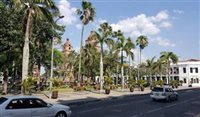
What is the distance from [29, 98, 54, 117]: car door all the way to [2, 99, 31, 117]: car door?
0.28m

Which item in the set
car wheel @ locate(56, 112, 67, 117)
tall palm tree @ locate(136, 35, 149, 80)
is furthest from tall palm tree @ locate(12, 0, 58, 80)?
tall palm tree @ locate(136, 35, 149, 80)

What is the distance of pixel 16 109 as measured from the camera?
1441 cm

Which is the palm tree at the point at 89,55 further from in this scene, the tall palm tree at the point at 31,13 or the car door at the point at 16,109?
the car door at the point at 16,109

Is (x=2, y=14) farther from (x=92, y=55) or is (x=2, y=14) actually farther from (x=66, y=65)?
(x=66, y=65)

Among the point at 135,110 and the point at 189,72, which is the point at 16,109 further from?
the point at 189,72

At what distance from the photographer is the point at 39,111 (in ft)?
49.2

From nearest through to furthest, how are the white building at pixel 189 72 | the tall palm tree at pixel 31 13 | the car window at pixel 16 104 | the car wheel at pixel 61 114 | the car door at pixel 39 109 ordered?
the car window at pixel 16 104
the car door at pixel 39 109
the car wheel at pixel 61 114
the tall palm tree at pixel 31 13
the white building at pixel 189 72

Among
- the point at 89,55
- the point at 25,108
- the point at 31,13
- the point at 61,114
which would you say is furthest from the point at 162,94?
Answer: the point at 89,55

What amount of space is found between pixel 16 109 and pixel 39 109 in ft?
3.47

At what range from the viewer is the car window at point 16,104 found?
564 inches

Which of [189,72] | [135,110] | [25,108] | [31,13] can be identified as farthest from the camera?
[189,72]

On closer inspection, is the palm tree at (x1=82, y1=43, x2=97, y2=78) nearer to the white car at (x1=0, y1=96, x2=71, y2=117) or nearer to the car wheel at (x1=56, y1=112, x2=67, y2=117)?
the car wheel at (x1=56, y1=112, x2=67, y2=117)

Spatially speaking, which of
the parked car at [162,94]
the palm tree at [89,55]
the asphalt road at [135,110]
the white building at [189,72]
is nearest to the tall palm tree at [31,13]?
the asphalt road at [135,110]

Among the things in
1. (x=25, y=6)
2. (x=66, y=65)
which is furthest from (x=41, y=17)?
(x=66, y=65)
